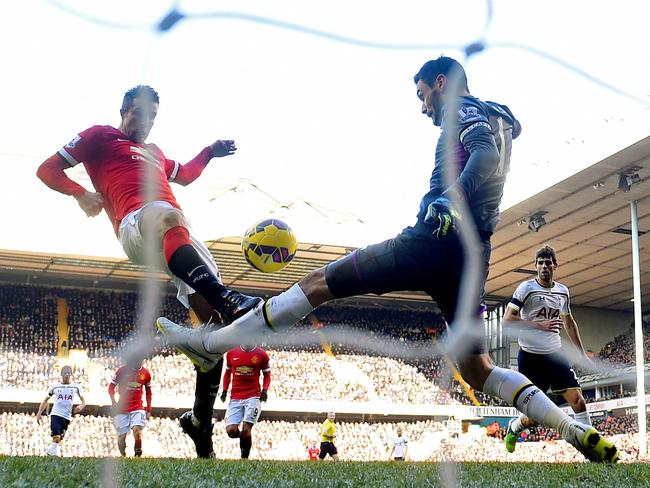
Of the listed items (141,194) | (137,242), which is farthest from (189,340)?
(141,194)

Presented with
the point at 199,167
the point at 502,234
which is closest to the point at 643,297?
the point at 502,234

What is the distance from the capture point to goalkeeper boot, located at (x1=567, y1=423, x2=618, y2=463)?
Answer: 173 inches

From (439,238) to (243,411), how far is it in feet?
24.5

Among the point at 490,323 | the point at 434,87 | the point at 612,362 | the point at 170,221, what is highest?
the point at 490,323

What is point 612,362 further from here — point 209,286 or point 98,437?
point 209,286

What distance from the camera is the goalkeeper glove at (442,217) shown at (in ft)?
11.2

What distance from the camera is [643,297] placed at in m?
33.6

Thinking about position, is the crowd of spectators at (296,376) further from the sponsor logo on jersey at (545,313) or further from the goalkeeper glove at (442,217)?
the goalkeeper glove at (442,217)

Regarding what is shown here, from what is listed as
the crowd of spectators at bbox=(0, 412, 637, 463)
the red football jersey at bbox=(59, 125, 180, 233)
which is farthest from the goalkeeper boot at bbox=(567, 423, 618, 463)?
the crowd of spectators at bbox=(0, 412, 637, 463)

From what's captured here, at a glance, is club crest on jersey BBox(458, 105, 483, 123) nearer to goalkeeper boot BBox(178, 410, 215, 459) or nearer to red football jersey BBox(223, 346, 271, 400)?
goalkeeper boot BBox(178, 410, 215, 459)

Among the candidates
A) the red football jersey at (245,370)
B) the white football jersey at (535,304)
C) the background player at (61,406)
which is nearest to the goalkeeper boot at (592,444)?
the white football jersey at (535,304)

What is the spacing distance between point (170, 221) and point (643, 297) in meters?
32.2

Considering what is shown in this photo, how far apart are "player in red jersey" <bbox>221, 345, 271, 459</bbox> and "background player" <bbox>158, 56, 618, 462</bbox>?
625 cm

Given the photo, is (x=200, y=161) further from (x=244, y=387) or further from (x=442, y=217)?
(x=244, y=387)
